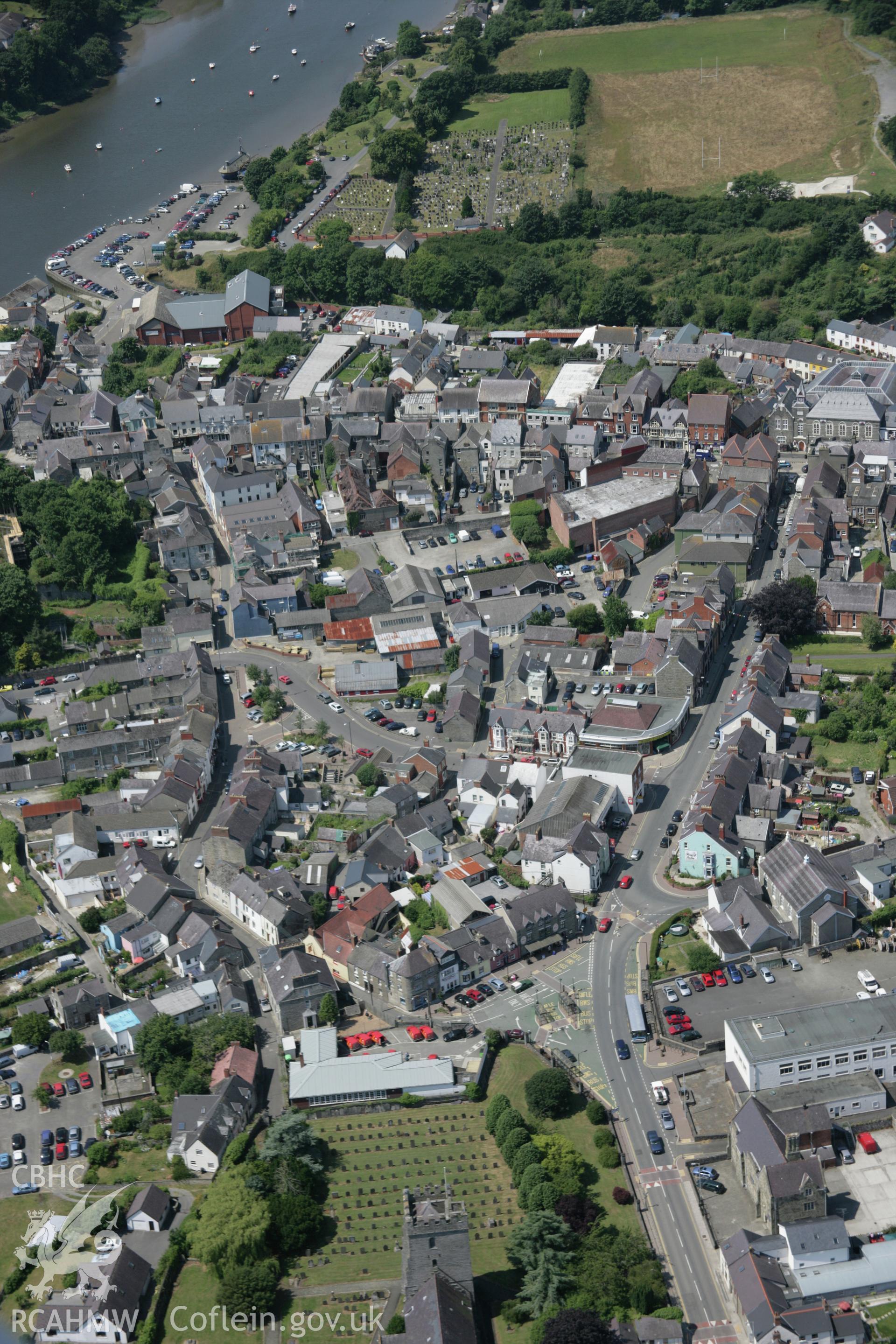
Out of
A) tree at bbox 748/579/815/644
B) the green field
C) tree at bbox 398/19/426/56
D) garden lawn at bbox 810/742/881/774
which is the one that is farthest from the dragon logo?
tree at bbox 398/19/426/56

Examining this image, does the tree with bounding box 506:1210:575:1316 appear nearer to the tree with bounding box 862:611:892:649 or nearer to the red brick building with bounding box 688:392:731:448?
the tree with bounding box 862:611:892:649

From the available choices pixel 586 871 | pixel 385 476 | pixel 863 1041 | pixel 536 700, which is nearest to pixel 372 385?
pixel 385 476

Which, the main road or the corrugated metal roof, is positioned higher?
the corrugated metal roof

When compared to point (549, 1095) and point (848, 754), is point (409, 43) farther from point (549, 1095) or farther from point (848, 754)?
point (549, 1095)

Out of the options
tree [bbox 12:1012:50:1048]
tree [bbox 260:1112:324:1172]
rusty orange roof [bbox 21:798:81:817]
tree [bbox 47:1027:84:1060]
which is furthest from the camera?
rusty orange roof [bbox 21:798:81:817]

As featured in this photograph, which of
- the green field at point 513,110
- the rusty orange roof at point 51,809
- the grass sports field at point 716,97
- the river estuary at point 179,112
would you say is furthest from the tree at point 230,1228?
the green field at point 513,110

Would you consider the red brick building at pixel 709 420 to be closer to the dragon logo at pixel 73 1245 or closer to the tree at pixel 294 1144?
the tree at pixel 294 1144

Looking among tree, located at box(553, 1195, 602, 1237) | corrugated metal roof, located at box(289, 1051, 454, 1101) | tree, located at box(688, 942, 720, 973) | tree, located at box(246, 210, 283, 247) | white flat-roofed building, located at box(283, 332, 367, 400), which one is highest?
tree, located at box(246, 210, 283, 247)
